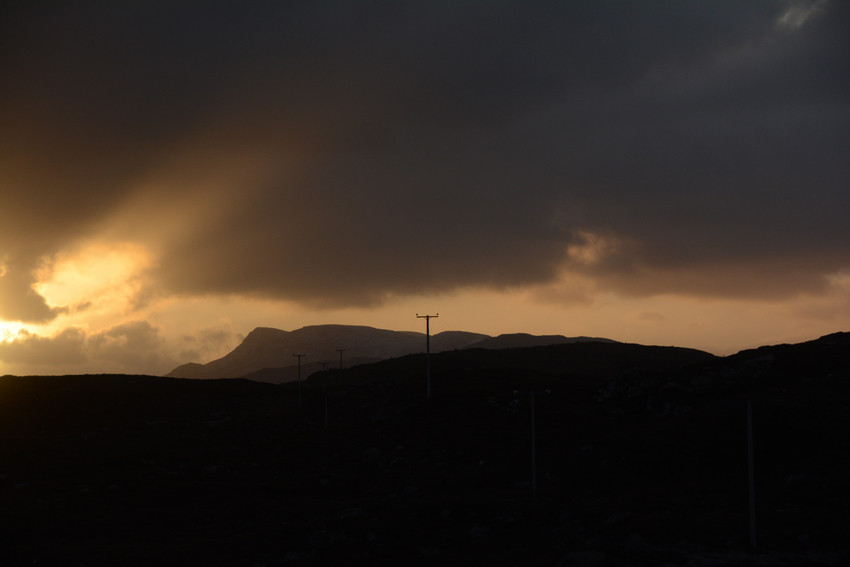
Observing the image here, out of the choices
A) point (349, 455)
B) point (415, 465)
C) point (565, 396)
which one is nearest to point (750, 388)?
point (565, 396)

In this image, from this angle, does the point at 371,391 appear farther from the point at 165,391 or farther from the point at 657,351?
the point at 657,351

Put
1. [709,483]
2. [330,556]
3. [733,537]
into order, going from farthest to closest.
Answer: [709,483] < [330,556] < [733,537]

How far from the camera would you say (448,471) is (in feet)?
209

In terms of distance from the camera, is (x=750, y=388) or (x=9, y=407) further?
(x=9, y=407)

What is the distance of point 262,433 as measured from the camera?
84875mm

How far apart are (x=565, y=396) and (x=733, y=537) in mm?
49835

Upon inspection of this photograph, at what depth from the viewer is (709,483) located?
47.4m

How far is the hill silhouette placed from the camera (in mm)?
35938

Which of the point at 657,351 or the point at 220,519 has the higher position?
the point at 657,351

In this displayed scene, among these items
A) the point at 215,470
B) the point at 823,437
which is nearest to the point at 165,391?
the point at 215,470

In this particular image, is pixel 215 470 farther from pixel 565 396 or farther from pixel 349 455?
pixel 565 396

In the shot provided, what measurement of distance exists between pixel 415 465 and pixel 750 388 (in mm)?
33452

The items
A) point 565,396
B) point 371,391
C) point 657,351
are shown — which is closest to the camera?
point 565,396

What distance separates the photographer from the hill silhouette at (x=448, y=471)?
35.9 m
